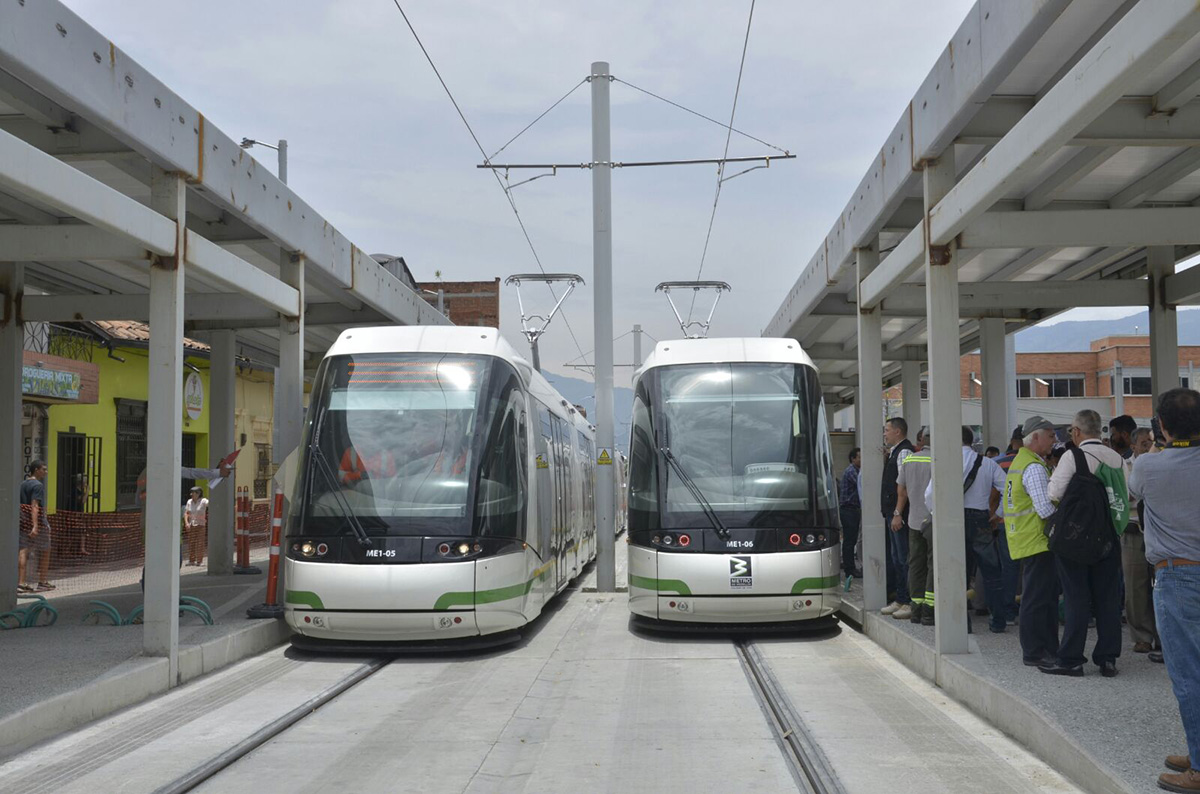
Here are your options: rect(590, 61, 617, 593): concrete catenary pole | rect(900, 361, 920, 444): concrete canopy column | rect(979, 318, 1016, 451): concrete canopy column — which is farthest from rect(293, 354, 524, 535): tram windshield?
rect(900, 361, 920, 444): concrete canopy column

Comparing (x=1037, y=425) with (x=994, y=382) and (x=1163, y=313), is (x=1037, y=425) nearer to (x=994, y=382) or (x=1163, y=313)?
(x=1163, y=313)

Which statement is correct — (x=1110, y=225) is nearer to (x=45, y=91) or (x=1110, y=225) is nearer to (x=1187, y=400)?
(x=1187, y=400)

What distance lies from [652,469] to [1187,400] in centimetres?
718

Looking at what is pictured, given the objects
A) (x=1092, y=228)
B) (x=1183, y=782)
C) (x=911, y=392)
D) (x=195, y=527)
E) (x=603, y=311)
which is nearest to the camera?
(x=1183, y=782)

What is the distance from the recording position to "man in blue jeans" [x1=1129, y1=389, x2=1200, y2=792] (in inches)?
215

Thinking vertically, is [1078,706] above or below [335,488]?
below

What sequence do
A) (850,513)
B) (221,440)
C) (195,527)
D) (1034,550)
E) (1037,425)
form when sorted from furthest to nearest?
(195,527) → (221,440) → (850,513) → (1037,425) → (1034,550)

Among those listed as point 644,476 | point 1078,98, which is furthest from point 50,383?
point 1078,98

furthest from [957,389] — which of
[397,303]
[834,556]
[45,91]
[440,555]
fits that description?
[397,303]

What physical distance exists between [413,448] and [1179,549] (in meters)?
7.04

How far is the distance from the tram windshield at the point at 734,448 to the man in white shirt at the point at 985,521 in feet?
4.64

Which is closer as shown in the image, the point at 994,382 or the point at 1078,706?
the point at 1078,706

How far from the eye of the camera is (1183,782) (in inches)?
211

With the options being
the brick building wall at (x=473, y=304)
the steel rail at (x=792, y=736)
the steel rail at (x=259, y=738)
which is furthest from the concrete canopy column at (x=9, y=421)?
the brick building wall at (x=473, y=304)
